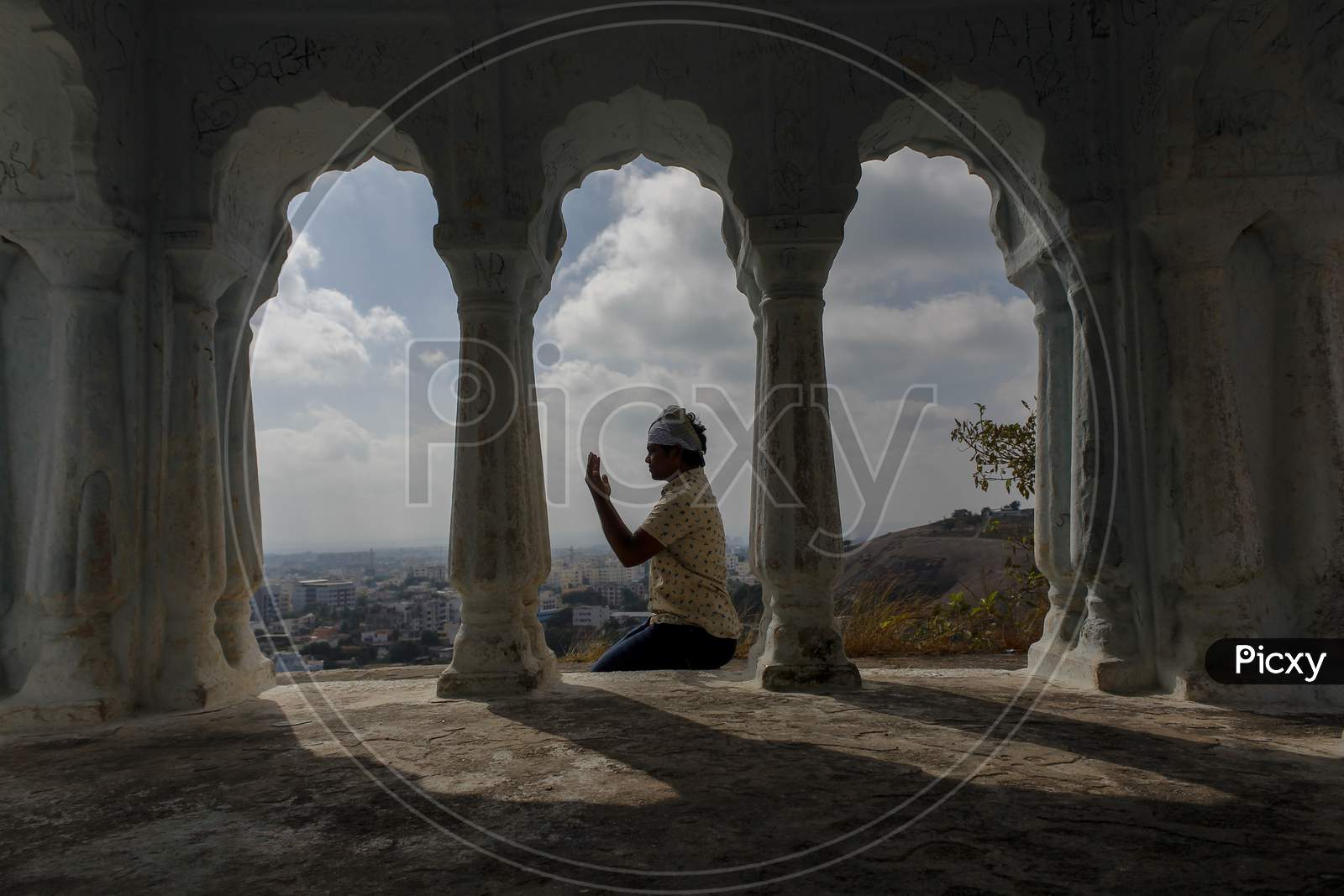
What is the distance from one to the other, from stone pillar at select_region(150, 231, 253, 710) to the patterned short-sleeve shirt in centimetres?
267

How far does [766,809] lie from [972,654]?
481 centimetres

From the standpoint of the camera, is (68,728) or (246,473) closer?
(68,728)

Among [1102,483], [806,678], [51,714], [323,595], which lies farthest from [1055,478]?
[323,595]

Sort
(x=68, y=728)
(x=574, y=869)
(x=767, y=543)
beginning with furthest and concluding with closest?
(x=767, y=543) < (x=68, y=728) < (x=574, y=869)

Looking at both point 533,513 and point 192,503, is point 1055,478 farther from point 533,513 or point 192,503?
point 192,503

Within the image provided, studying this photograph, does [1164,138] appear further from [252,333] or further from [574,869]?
[252,333]

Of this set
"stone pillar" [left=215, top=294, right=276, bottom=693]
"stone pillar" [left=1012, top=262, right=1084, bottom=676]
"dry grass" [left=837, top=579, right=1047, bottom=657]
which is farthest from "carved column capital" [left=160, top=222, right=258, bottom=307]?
"dry grass" [left=837, top=579, right=1047, bottom=657]

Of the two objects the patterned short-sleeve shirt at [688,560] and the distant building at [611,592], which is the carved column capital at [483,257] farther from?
the distant building at [611,592]

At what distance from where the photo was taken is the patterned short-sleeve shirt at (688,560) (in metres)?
5.51

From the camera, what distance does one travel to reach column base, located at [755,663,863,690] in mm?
5273

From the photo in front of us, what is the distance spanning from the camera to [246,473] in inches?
243

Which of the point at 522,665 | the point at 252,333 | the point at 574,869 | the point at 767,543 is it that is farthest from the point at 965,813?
the point at 252,333

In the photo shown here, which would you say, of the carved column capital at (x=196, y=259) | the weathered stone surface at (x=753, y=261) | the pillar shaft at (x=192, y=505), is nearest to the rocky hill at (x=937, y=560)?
the weathered stone surface at (x=753, y=261)

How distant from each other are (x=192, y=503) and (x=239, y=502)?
27.8 inches
